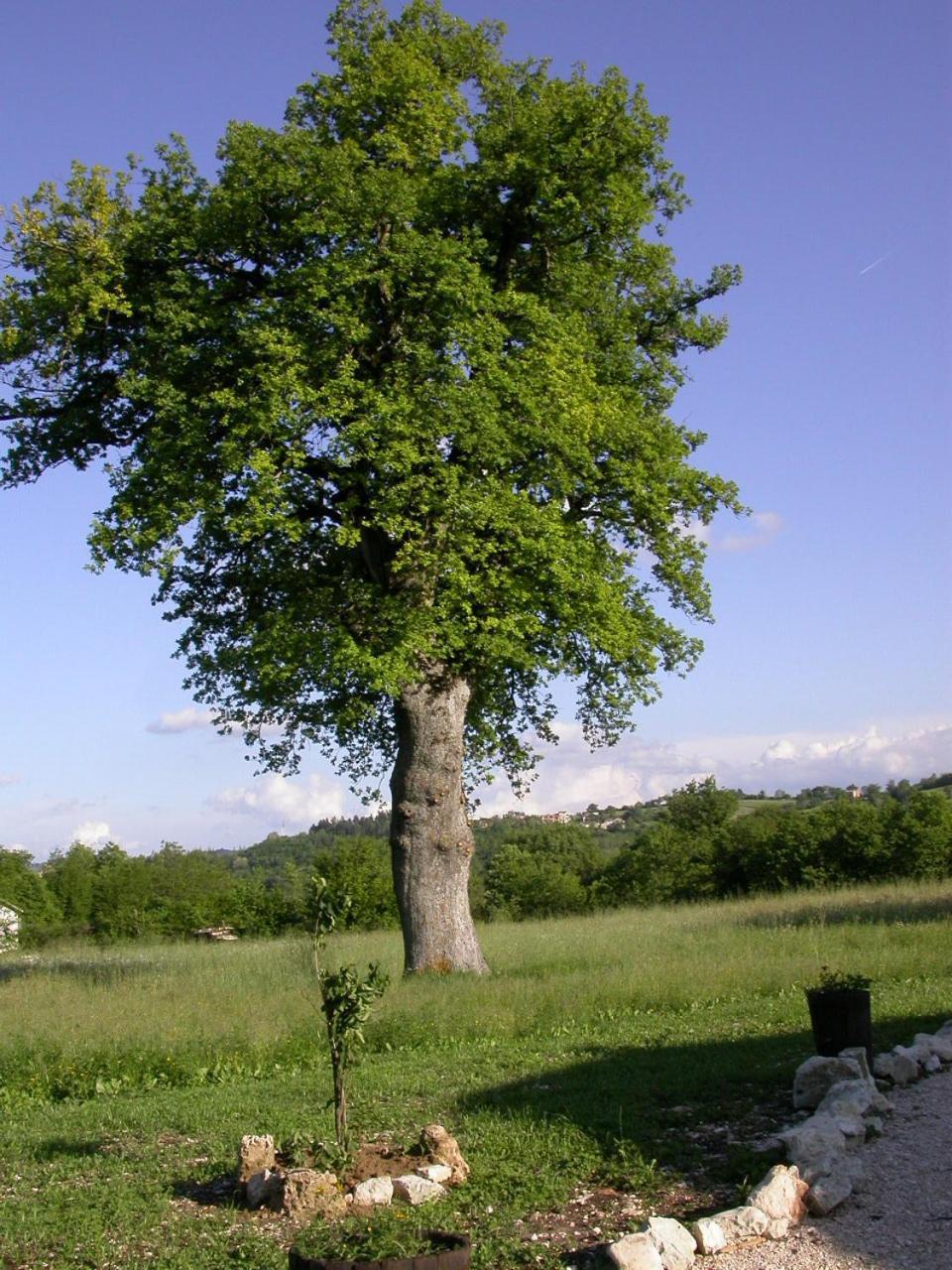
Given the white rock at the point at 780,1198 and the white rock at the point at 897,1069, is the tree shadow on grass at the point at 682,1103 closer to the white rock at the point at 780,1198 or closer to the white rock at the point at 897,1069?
the white rock at the point at 780,1198

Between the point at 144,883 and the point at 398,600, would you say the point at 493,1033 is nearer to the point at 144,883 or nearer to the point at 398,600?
the point at 398,600

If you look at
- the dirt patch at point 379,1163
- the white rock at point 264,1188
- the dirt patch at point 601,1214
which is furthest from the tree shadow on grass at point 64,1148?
the dirt patch at point 601,1214

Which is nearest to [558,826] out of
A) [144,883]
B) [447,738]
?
[144,883]

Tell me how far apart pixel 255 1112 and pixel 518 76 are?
16270 millimetres

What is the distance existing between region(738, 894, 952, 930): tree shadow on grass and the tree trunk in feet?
21.4

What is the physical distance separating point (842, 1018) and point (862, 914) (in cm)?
1389

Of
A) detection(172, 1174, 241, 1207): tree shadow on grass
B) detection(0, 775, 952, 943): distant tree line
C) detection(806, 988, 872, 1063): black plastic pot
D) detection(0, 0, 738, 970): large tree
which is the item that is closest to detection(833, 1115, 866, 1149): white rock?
detection(806, 988, 872, 1063): black plastic pot

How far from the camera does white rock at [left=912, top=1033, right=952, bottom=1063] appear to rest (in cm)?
920

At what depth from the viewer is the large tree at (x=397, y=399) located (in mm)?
15320

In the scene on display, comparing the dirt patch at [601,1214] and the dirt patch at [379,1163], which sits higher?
the dirt patch at [379,1163]

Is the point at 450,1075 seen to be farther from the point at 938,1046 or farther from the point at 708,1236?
the point at 708,1236

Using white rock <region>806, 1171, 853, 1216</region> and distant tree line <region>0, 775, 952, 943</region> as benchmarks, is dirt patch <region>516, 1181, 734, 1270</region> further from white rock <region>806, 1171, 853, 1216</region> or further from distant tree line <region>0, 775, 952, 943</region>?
distant tree line <region>0, 775, 952, 943</region>

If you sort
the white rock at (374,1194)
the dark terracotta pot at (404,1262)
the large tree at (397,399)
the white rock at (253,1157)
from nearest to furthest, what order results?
the dark terracotta pot at (404,1262) → the white rock at (374,1194) → the white rock at (253,1157) → the large tree at (397,399)

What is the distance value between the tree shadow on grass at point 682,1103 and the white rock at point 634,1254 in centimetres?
81
